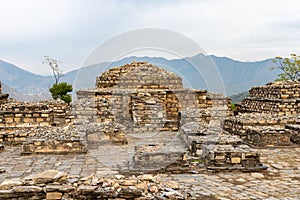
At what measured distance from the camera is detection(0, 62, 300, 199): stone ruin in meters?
5.33

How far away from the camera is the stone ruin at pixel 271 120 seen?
34.9ft

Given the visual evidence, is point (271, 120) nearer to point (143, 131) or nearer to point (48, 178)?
point (143, 131)

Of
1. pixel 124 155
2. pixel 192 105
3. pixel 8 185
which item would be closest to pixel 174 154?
pixel 124 155

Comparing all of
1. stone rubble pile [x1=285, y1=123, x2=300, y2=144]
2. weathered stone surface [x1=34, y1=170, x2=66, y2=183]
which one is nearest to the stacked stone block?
stone rubble pile [x1=285, y1=123, x2=300, y2=144]

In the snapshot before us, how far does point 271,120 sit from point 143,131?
14.6ft

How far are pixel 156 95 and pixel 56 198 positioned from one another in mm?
10402

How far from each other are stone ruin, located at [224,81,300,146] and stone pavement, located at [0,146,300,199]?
1.20 m

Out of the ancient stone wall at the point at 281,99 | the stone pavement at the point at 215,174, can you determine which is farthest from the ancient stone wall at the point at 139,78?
the stone pavement at the point at 215,174

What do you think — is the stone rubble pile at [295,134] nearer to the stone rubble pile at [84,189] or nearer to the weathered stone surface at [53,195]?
the stone rubble pile at [84,189]

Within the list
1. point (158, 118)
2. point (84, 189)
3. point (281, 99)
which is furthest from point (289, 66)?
point (84, 189)

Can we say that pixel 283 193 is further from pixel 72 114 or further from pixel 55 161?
pixel 72 114

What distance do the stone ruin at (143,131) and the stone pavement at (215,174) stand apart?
0.98 feet

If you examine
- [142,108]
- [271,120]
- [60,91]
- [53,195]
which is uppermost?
[60,91]

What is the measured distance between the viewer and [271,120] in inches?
495
